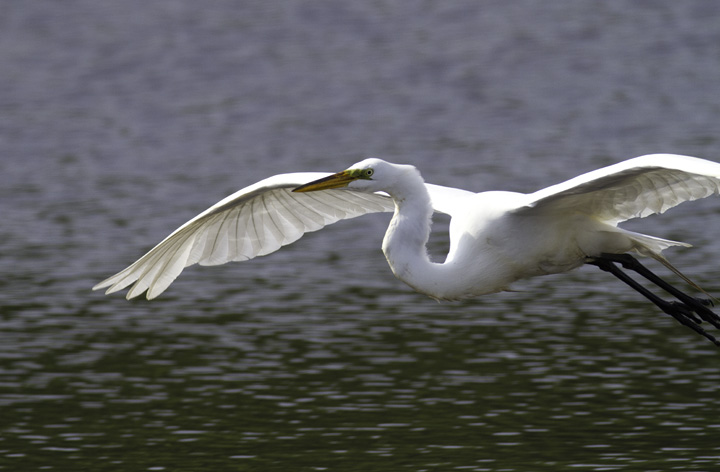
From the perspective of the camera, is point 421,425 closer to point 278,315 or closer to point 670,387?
point 670,387

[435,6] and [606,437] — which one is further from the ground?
[435,6]

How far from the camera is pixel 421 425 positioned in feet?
27.4

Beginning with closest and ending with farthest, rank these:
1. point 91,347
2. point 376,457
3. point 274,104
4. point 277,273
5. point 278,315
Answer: point 376,457 < point 91,347 < point 278,315 < point 277,273 < point 274,104

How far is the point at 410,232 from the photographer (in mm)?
6719

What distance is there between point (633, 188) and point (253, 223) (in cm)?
235

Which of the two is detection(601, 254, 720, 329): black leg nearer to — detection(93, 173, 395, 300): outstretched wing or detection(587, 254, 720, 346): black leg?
detection(587, 254, 720, 346): black leg

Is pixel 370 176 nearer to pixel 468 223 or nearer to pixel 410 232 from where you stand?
pixel 410 232

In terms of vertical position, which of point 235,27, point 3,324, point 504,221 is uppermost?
point 235,27

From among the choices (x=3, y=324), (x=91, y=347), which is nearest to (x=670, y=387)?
(x=91, y=347)

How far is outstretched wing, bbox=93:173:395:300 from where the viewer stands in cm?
766

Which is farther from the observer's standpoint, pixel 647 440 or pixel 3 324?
pixel 3 324

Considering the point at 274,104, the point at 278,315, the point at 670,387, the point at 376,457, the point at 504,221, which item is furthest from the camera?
the point at 274,104

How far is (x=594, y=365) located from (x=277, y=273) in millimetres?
3803

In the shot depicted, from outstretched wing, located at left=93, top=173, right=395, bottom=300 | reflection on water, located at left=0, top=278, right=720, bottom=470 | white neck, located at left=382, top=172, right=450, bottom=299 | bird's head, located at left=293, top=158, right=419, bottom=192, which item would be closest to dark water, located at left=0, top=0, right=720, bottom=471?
reflection on water, located at left=0, top=278, right=720, bottom=470
